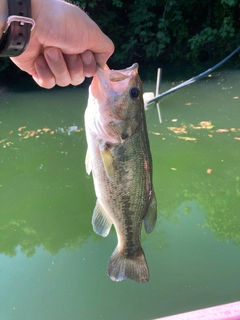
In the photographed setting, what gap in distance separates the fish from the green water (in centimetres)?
139

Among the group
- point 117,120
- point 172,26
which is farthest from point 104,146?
point 172,26

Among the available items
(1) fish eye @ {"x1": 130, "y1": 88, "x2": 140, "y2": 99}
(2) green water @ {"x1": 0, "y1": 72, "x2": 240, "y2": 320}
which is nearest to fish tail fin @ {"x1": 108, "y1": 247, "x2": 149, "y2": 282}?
(1) fish eye @ {"x1": 130, "y1": 88, "x2": 140, "y2": 99}

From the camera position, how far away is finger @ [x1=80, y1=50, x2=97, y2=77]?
1.36 m

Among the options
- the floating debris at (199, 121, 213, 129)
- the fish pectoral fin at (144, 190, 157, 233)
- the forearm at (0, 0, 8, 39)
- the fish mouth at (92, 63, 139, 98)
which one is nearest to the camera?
the forearm at (0, 0, 8, 39)

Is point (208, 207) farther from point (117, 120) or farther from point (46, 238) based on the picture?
point (117, 120)

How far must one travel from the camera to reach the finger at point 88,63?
4.47 ft

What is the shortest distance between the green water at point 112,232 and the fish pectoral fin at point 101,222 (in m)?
1.28

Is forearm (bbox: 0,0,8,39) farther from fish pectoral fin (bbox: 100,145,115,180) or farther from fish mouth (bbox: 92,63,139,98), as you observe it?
fish pectoral fin (bbox: 100,145,115,180)

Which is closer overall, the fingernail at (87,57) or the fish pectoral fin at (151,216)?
the fingernail at (87,57)

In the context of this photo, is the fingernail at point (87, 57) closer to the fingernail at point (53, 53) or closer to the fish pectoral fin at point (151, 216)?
the fingernail at point (53, 53)

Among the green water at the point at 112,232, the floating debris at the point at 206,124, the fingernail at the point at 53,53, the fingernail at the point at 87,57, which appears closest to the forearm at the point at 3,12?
the fingernail at the point at 53,53

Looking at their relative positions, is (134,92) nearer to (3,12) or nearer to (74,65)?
(74,65)

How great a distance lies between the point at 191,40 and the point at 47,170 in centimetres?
911

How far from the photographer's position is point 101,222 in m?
1.54
